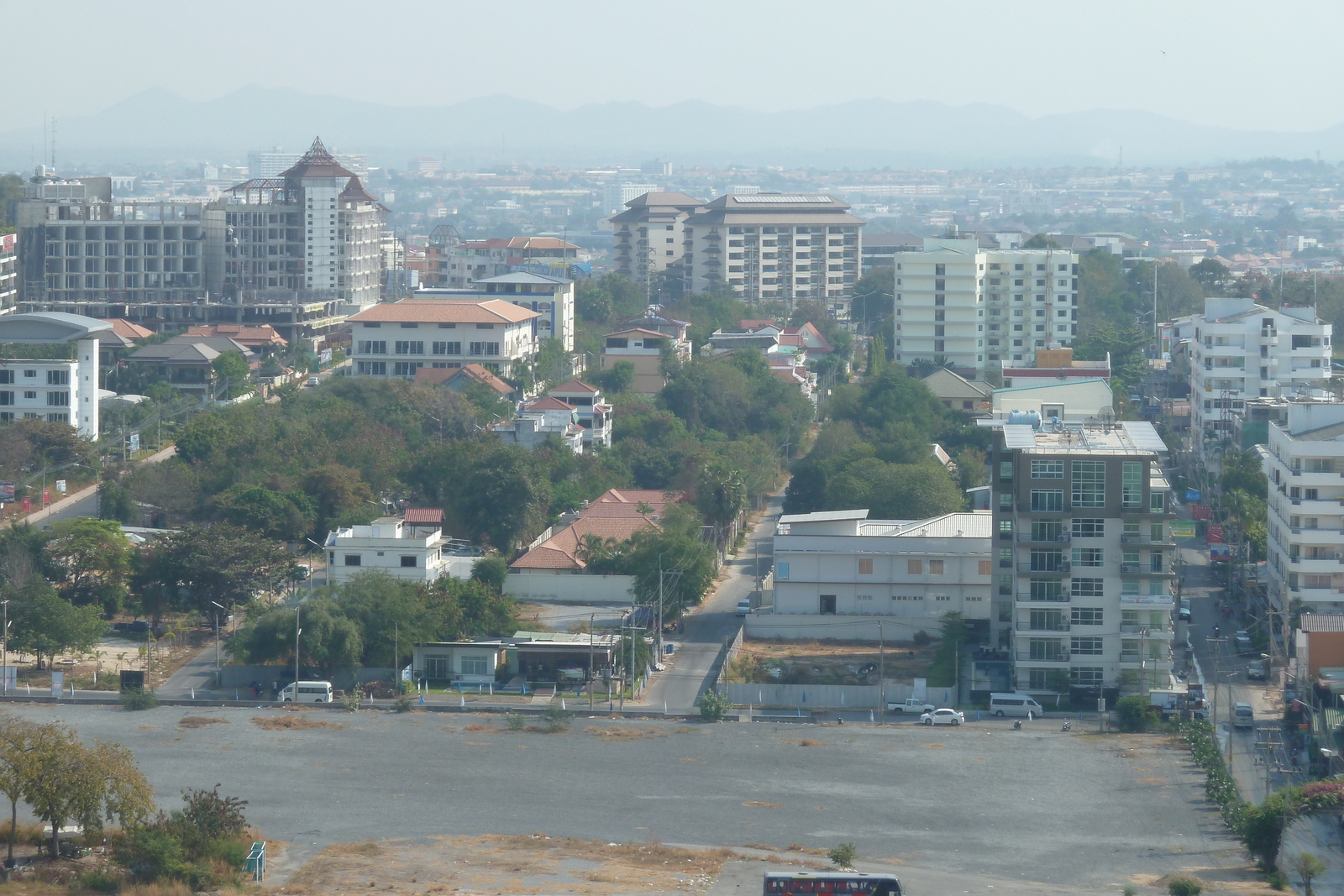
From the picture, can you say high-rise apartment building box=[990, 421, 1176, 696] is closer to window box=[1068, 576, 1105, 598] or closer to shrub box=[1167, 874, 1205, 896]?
window box=[1068, 576, 1105, 598]

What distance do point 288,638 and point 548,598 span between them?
221 inches

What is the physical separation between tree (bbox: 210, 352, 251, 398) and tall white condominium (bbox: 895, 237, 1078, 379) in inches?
726

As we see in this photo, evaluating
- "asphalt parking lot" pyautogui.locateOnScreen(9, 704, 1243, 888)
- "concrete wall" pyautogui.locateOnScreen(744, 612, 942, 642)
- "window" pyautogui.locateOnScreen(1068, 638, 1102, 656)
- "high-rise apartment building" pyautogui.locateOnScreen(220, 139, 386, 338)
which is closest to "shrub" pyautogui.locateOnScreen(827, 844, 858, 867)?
"asphalt parking lot" pyautogui.locateOnScreen(9, 704, 1243, 888)

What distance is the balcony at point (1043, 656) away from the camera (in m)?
25.2

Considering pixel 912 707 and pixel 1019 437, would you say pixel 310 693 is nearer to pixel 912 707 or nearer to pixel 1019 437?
pixel 912 707

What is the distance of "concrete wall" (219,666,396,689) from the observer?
25.9 meters

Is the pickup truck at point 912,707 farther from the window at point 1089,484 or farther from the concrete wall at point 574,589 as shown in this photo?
the concrete wall at point 574,589

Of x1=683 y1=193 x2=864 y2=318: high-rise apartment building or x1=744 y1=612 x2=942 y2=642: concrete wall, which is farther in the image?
x1=683 y1=193 x2=864 y2=318: high-rise apartment building

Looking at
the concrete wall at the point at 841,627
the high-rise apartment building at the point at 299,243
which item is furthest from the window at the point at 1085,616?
the high-rise apartment building at the point at 299,243

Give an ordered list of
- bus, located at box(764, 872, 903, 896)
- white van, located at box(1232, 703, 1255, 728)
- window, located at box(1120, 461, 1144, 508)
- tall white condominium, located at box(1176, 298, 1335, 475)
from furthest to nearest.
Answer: tall white condominium, located at box(1176, 298, 1335, 475), window, located at box(1120, 461, 1144, 508), white van, located at box(1232, 703, 1255, 728), bus, located at box(764, 872, 903, 896)

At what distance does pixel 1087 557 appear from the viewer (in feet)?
82.2

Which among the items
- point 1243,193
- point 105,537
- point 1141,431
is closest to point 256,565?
point 105,537

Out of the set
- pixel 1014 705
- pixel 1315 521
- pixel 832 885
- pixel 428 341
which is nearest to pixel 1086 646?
pixel 1014 705

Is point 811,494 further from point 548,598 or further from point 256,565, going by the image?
point 256,565
